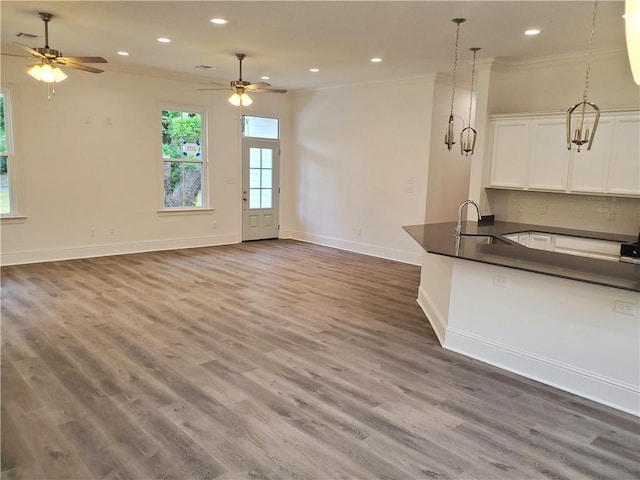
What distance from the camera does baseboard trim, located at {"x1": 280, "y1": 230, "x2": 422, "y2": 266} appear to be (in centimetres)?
749

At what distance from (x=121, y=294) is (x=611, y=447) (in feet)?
15.9

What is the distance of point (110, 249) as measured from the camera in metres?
7.41

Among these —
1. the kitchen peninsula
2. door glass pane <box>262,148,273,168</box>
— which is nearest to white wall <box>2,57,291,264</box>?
door glass pane <box>262,148,273,168</box>

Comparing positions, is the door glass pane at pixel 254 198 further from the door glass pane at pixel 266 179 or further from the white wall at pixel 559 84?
the white wall at pixel 559 84

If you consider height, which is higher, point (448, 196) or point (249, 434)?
point (448, 196)

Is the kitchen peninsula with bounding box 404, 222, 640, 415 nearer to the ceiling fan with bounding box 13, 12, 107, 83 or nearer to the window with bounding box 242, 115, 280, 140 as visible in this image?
the ceiling fan with bounding box 13, 12, 107, 83

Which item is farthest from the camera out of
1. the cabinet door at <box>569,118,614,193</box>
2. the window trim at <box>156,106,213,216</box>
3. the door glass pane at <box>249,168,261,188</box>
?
the door glass pane at <box>249,168,261,188</box>

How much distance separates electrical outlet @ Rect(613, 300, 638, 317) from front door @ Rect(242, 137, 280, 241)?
22.9 feet

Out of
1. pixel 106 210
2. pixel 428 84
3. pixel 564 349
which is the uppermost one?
pixel 428 84

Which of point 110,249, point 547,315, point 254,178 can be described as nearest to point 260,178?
point 254,178

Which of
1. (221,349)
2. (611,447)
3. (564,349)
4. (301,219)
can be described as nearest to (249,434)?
(221,349)

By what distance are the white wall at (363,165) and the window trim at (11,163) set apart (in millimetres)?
4891

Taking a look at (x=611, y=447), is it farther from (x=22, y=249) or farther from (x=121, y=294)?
(x=22, y=249)

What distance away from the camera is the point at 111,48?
5.98m
